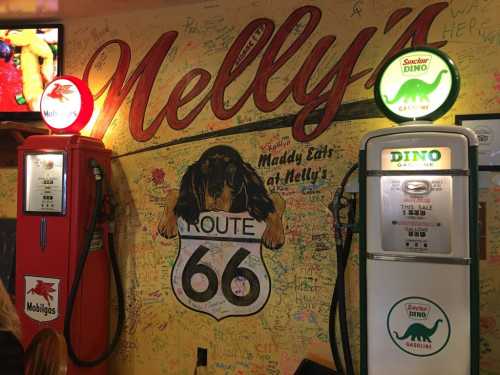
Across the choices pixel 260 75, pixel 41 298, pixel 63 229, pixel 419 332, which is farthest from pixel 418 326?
pixel 41 298

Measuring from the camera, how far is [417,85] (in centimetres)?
186

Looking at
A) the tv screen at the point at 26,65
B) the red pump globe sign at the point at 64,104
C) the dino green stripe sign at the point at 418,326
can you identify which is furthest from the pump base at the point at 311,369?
the tv screen at the point at 26,65

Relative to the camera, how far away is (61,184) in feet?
8.09

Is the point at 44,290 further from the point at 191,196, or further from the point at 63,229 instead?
the point at 191,196

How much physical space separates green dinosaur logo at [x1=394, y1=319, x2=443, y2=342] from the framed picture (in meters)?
0.91

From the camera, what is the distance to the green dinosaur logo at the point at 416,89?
1.84 m

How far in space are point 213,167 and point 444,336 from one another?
5.22 ft

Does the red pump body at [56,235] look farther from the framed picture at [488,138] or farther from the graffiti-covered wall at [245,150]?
the framed picture at [488,138]

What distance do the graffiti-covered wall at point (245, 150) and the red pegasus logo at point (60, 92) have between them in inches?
11.9

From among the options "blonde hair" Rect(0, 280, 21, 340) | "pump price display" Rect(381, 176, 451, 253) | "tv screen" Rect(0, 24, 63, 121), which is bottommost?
"blonde hair" Rect(0, 280, 21, 340)

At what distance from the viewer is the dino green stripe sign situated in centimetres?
171

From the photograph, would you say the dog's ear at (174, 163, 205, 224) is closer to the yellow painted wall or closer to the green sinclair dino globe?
the green sinclair dino globe

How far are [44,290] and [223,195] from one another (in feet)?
4.04

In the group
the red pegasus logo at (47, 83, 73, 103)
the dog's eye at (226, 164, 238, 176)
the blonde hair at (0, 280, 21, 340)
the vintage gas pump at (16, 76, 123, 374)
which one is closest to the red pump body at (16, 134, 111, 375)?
the vintage gas pump at (16, 76, 123, 374)
